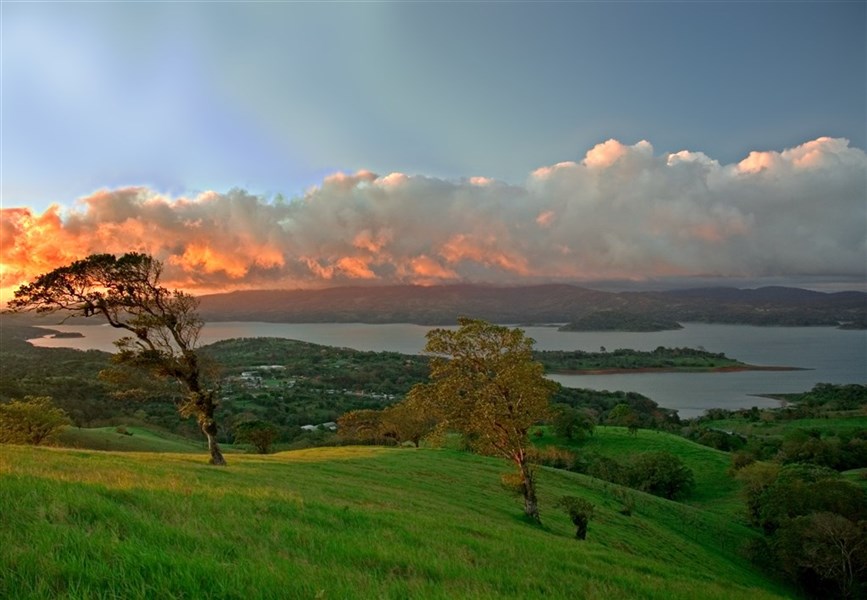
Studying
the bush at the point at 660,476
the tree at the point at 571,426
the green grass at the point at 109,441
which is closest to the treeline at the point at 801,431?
the bush at the point at 660,476

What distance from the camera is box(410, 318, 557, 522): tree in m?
24.3

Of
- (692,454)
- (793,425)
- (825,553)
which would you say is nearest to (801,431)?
(793,425)

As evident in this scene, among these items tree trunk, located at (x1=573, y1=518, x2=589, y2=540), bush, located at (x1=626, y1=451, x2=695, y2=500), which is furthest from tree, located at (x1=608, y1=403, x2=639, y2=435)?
tree trunk, located at (x1=573, y1=518, x2=589, y2=540)

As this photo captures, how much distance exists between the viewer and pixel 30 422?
40250 mm

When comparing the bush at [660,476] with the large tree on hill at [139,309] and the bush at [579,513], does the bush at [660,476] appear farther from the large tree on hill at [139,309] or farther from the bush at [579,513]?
the large tree on hill at [139,309]

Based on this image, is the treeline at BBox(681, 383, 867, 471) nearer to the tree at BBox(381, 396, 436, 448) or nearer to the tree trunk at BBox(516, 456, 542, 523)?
the tree at BBox(381, 396, 436, 448)

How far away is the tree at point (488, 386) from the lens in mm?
24312

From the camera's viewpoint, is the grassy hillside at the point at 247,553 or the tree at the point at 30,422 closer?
the grassy hillside at the point at 247,553

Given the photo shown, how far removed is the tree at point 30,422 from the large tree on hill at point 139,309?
21.2m

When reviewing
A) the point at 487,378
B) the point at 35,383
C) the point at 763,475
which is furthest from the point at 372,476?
the point at 35,383

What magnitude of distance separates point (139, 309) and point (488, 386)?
19067 millimetres

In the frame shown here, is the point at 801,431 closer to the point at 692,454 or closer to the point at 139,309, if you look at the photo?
the point at 692,454

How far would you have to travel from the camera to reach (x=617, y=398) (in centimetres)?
15088

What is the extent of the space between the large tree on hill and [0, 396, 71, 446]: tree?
2115cm
